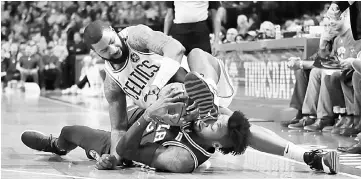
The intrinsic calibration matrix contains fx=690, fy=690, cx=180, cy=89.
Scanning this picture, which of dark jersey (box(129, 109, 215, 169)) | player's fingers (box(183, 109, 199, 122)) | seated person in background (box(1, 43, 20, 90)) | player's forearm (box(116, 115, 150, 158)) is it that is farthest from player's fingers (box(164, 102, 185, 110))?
seated person in background (box(1, 43, 20, 90))

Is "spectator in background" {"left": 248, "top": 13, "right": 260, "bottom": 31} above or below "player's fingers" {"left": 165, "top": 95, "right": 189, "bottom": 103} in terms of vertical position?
below

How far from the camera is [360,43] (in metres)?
6.64

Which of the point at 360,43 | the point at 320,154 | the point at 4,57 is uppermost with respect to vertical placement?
the point at 360,43

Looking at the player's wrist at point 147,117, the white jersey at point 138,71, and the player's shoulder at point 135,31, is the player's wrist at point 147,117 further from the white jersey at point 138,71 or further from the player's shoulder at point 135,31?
the player's shoulder at point 135,31

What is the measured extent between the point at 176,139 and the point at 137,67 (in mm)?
584

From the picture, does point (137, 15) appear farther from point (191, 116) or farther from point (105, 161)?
point (191, 116)

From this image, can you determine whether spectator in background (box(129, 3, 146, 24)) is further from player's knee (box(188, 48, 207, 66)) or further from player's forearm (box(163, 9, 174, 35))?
player's knee (box(188, 48, 207, 66))

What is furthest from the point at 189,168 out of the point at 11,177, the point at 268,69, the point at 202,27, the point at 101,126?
the point at 268,69

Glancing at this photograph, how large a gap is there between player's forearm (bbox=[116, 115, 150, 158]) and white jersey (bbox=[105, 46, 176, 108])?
337mm

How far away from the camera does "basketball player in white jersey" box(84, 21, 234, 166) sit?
13.6 feet

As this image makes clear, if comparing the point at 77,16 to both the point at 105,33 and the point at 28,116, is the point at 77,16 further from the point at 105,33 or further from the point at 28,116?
the point at 105,33

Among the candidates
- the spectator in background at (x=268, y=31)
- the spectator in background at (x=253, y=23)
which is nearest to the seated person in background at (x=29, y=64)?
the spectator in background at (x=253, y=23)

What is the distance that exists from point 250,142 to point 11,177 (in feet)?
4.80

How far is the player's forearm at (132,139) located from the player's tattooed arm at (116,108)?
0.31 metres
